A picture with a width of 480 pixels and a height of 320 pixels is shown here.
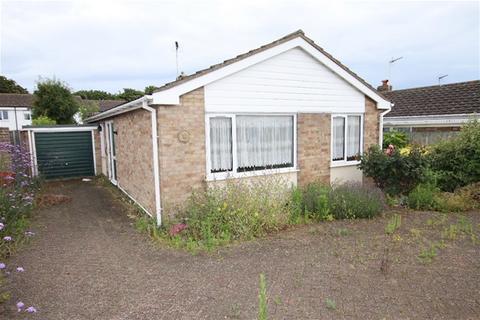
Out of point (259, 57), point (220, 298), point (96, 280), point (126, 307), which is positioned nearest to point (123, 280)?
point (96, 280)

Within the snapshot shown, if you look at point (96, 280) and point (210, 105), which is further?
point (210, 105)

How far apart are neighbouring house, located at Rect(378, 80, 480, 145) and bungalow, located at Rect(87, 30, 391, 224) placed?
485 cm

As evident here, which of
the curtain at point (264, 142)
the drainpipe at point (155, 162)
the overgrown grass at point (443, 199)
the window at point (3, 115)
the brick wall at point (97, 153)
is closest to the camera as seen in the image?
the drainpipe at point (155, 162)

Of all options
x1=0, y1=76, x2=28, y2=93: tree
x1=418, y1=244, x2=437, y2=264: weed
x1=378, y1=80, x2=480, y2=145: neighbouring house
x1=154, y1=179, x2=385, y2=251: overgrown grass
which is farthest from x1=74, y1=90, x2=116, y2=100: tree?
x1=418, y1=244, x2=437, y2=264: weed

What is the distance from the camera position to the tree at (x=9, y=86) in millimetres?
51688

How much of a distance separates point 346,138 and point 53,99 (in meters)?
21.1

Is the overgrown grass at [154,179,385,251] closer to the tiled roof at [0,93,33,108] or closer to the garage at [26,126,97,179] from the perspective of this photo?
the garage at [26,126,97,179]

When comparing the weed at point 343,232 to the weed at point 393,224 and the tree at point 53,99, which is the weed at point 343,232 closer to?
the weed at point 393,224

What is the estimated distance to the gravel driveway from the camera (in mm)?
3215

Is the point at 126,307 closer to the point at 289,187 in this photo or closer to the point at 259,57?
the point at 289,187

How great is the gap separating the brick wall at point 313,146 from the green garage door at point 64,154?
9.93 meters

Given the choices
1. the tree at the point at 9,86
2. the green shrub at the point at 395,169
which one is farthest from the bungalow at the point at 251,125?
the tree at the point at 9,86

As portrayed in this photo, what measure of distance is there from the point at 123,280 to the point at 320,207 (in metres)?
4.30

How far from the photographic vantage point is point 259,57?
6.90 m
